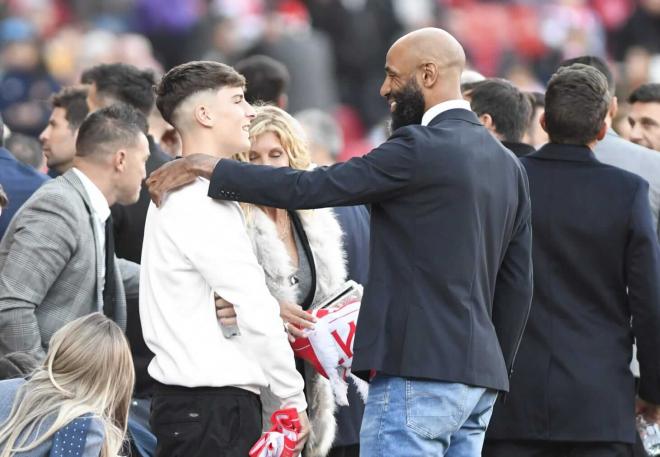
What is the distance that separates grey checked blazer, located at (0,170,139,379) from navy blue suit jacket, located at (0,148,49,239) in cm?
78

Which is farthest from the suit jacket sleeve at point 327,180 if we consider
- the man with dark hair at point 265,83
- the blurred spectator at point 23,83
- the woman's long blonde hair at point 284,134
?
the blurred spectator at point 23,83

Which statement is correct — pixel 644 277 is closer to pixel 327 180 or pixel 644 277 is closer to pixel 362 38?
pixel 327 180

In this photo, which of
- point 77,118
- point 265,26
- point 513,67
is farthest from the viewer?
point 513,67

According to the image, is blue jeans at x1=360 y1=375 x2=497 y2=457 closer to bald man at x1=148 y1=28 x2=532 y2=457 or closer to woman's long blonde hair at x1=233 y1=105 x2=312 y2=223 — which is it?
bald man at x1=148 y1=28 x2=532 y2=457

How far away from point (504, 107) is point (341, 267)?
1.31m

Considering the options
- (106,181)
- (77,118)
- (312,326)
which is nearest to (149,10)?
(77,118)

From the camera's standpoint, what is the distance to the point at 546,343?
18.7 feet

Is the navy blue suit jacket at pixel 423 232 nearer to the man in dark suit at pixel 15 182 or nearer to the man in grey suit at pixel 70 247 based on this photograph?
the man in grey suit at pixel 70 247

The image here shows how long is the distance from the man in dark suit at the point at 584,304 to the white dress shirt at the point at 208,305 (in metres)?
1.33

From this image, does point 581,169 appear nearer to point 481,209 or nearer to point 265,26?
point 481,209

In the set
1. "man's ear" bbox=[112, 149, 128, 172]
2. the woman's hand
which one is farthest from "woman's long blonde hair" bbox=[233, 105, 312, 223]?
the woman's hand

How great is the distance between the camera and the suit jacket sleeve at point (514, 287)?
4.85 m

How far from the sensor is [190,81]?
196 inches

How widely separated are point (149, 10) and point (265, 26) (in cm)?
142
